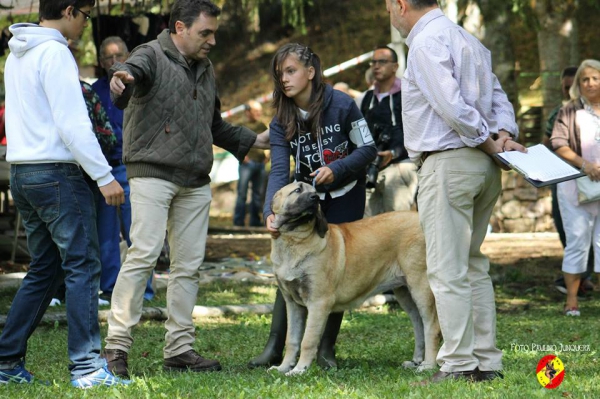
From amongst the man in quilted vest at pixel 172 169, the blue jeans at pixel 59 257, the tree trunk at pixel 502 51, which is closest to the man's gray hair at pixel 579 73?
the man in quilted vest at pixel 172 169

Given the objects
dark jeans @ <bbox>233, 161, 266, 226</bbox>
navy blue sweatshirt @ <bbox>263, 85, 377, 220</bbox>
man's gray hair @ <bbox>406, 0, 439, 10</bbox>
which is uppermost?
man's gray hair @ <bbox>406, 0, 439, 10</bbox>

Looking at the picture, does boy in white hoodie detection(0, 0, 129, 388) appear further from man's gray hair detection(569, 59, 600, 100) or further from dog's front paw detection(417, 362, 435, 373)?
man's gray hair detection(569, 59, 600, 100)

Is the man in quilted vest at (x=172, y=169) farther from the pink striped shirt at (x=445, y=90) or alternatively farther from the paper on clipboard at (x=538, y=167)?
the paper on clipboard at (x=538, y=167)

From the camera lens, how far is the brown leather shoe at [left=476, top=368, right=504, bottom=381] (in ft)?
16.6

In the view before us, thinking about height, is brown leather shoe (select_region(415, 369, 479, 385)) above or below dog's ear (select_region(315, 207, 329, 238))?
below

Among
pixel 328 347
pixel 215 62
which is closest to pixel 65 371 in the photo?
pixel 328 347

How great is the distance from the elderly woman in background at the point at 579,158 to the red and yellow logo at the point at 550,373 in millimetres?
4002

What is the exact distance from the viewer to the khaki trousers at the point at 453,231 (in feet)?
16.0

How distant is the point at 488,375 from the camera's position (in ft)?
16.9

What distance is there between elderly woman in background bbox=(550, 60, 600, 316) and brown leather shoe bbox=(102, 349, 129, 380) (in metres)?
4.71

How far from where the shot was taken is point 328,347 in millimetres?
6133

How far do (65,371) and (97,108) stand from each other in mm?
2697

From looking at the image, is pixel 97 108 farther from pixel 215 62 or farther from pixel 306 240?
pixel 215 62

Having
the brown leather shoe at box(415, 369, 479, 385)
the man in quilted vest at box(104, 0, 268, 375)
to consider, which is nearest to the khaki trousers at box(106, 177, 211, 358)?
the man in quilted vest at box(104, 0, 268, 375)
